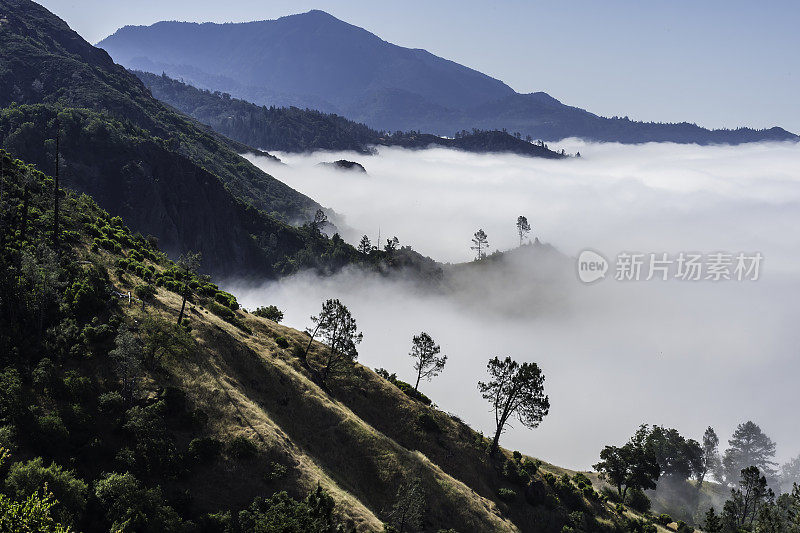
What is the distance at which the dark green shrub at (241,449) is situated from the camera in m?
53.2

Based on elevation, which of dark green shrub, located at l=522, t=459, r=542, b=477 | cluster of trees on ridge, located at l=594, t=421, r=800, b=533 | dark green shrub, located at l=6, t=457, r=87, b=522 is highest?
dark green shrub, located at l=6, t=457, r=87, b=522

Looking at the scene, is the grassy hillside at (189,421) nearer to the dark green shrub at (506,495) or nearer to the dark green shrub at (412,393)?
the dark green shrub at (506,495)

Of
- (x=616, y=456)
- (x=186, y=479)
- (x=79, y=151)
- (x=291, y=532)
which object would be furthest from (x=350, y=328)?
(x=79, y=151)

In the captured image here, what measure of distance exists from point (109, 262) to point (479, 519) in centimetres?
6968

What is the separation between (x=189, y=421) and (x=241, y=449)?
6994mm

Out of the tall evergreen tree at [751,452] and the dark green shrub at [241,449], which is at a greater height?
the dark green shrub at [241,449]

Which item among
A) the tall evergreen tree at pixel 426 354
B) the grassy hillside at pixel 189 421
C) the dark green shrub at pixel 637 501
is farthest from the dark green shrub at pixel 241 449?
the dark green shrub at pixel 637 501

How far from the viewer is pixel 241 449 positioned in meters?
53.4

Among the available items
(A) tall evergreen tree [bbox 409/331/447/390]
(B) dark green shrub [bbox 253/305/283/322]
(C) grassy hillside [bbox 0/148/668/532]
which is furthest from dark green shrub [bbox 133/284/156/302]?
(A) tall evergreen tree [bbox 409/331/447/390]

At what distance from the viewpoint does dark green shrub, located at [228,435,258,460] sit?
53.2 meters

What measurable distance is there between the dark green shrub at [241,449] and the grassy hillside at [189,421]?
178mm

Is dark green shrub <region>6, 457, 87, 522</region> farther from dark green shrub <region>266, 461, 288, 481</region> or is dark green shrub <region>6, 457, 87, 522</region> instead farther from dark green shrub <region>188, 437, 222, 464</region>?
dark green shrub <region>266, 461, 288, 481</region>

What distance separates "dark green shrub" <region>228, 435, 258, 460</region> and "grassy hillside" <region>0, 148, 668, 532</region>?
18 cm

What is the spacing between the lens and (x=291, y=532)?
112ft
